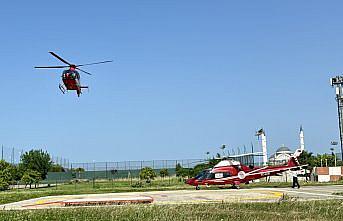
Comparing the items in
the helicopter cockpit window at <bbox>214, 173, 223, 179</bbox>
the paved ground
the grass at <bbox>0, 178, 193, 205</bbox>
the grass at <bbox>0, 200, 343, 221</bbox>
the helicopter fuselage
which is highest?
the helicopter fuselage

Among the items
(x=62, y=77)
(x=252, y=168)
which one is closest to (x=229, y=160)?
(x=252, y=168)

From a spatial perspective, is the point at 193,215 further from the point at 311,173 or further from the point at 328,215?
the point at 311,173

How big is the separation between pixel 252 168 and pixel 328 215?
77.4 feet

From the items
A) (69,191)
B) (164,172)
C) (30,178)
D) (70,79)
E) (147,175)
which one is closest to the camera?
(70,79)

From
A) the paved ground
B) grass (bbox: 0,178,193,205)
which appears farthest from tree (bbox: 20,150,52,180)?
the paved ground

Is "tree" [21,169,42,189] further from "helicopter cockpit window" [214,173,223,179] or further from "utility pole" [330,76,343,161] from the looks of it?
"utility pole" [330,76,343,161]

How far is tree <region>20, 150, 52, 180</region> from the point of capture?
80062 millimetres

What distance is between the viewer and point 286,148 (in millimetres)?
107688

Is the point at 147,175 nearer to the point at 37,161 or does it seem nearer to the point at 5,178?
the point at 5,178

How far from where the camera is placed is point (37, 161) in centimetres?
8088

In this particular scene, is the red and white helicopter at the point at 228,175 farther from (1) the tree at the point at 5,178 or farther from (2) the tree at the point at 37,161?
(2) the tree at the point at 37,161

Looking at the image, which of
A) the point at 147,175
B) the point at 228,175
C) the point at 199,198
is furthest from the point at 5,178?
the point at 199,198

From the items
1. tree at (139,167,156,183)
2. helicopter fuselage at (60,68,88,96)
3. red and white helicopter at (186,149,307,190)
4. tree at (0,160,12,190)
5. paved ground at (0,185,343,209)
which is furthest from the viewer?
tree at (139,167,156,183)

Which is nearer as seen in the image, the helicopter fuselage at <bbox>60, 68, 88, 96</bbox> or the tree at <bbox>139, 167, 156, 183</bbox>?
the helicopter fuselage at <bbox>60, 68, 88, 96</bbox>
